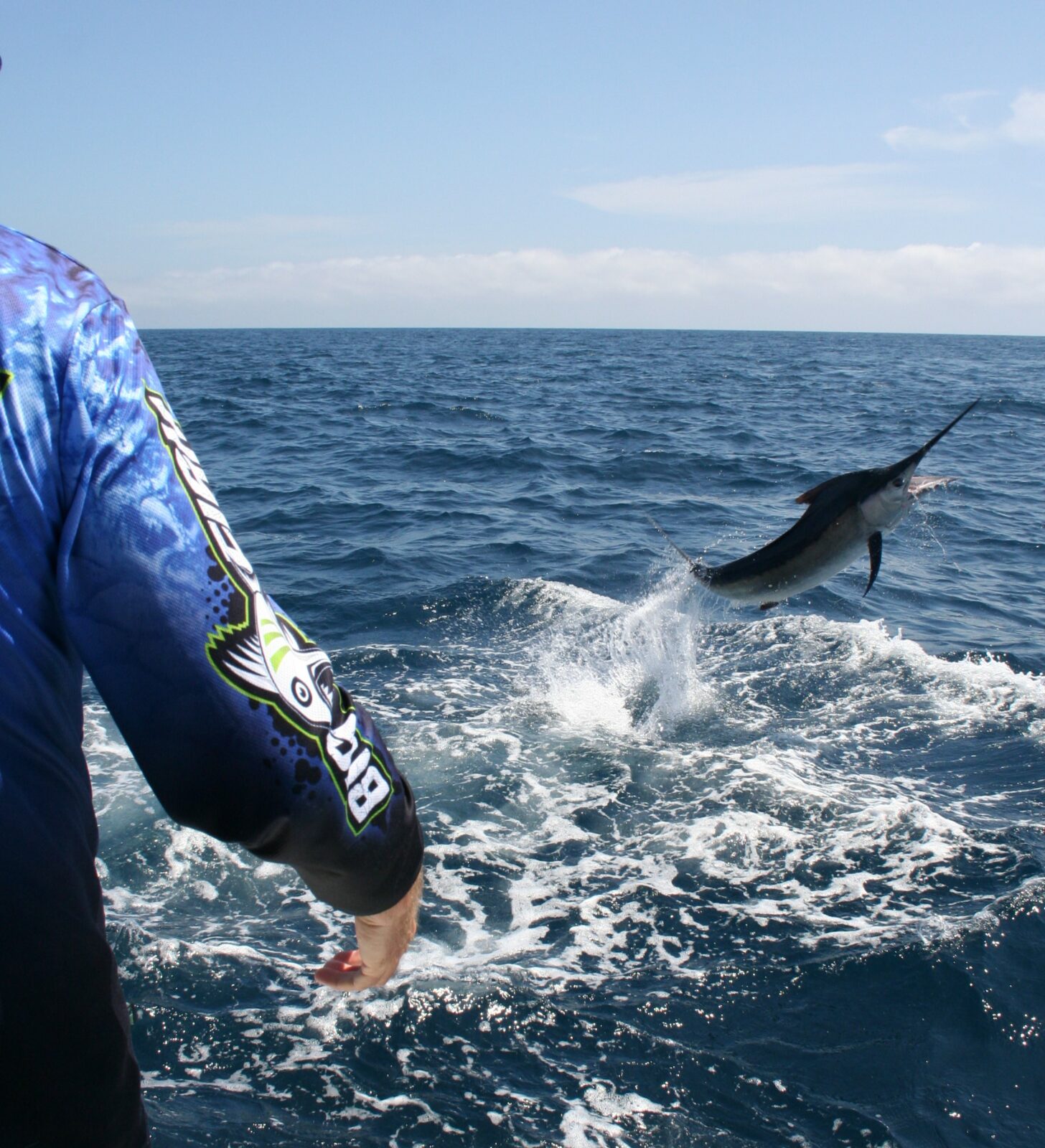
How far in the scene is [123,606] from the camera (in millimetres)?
940

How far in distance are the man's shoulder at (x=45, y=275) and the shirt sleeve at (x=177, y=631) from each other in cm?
3

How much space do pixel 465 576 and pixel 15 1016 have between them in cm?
937

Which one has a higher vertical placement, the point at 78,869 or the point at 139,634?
the point at 139,634

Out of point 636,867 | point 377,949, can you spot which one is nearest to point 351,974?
point 377,949

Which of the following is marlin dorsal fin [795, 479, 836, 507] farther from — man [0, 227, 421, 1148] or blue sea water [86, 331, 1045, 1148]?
man [0, 227, 421, 1148]

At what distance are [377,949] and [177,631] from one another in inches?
25.2

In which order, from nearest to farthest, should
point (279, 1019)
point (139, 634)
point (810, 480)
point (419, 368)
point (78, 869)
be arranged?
point (139, 634)
point (78, 869)
point (279, 1019)
point (810, 480)
point (419, 368)

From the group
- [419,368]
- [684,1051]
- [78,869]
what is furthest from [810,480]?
[419,368]

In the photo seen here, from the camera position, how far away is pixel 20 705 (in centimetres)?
98

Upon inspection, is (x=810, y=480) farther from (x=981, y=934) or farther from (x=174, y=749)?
(x=174, y=749)

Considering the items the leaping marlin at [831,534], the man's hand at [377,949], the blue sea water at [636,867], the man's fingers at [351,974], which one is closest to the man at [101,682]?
the man's hand at [377,949]

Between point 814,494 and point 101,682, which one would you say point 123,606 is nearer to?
Result: point 101,682

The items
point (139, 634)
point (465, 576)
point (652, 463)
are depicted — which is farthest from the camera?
point (652, 463)

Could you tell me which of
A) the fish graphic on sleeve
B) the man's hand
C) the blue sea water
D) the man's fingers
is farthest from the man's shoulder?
the blue sea water
